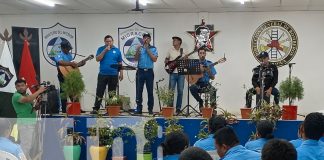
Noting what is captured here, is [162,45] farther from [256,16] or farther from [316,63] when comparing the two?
[316,63]

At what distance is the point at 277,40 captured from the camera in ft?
34.9

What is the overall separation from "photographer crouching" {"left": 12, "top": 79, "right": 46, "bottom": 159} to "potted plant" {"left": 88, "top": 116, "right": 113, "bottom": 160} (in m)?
1.04

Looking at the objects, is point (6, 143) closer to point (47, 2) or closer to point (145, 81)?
point (145, 81)

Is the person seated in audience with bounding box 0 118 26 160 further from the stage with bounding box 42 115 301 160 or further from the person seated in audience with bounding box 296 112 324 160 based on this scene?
the stage with bounding box 42 115 301 160

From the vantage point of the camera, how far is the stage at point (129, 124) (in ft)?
24.1

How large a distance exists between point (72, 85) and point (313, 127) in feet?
18.5

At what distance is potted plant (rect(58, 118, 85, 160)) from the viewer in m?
7.53

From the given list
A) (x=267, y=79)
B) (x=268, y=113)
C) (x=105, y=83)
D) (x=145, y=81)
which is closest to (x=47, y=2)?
(x=105, y=83)

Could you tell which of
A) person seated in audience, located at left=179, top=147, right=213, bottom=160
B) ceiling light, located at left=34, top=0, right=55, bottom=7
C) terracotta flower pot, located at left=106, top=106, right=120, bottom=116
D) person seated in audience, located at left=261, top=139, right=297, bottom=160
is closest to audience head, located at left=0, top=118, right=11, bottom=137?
person seated in audience, located at left=179, top=147, right=213, bottom=160

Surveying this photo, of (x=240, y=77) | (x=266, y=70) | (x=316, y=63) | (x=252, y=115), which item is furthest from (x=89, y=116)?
(x=316, y=63)

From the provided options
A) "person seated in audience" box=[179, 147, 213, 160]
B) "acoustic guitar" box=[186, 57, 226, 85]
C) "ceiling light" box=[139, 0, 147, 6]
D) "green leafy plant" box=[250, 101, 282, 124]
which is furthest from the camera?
"ceiling light" box=[139, 0, 147, 6]

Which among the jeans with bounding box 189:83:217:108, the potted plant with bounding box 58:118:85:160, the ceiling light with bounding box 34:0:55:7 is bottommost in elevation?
the potted plant with bounding box 58:118:85:160

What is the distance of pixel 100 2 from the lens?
10102 millimetres

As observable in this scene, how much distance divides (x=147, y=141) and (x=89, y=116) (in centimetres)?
117
